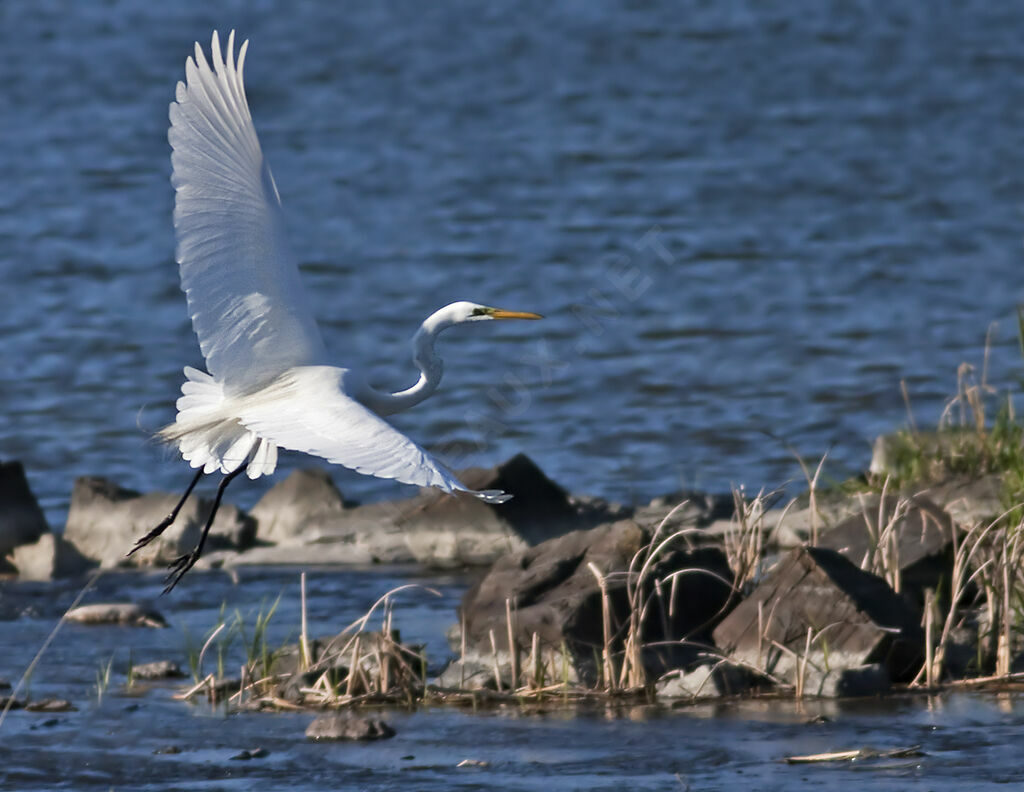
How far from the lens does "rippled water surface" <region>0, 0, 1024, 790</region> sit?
24.6ft

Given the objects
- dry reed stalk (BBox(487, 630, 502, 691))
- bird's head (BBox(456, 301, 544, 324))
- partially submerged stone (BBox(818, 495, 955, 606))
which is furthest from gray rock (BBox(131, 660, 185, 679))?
partially submerged stone (BBox(818, 495, 955, 606))

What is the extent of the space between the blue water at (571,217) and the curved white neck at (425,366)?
194 inches

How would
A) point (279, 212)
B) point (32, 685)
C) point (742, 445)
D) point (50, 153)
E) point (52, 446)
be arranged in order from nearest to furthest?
1. point (279, 212)
2. point (32, 685)
3. point (742, 445)
4. point (52, 446)
5. point (50, 153)

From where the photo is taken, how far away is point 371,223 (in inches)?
901

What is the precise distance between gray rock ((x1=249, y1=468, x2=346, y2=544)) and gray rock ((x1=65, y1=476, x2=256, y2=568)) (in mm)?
117

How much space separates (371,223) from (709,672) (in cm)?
1552

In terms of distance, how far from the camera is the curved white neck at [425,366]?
7.54 meters

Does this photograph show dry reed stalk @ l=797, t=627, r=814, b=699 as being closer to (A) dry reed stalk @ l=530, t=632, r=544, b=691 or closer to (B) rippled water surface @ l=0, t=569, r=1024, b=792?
(B) rippled water surface @ l=0, t=569, r=1024, b=792

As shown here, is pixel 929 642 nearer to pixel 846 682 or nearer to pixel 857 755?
pixel 846 682

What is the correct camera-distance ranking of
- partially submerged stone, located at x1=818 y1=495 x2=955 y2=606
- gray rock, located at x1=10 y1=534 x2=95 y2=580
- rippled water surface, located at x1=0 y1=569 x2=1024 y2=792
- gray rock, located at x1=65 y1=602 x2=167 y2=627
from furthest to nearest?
gray rock, located at x1=10 y1=534 x2=95 y2=580, gray rock, located at x1=65 y1=602 x2=167 y2=627, partially submerged stone, located at x1=818 y1=495 x2=955 y2=606, rippled water surface, located at x1=0 y1=569 x2=1024 y2=792

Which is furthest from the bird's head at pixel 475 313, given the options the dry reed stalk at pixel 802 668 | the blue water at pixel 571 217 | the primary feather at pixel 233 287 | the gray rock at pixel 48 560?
the blue water at pixel 571 217

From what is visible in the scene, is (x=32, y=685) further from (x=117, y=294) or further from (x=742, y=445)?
(x=117, y=294)

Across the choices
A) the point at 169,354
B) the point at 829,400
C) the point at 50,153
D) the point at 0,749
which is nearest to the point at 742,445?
the point at 829,400

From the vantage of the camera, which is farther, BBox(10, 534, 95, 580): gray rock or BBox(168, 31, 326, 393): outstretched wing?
BBox(10, 534, 95, 580): gray rock
